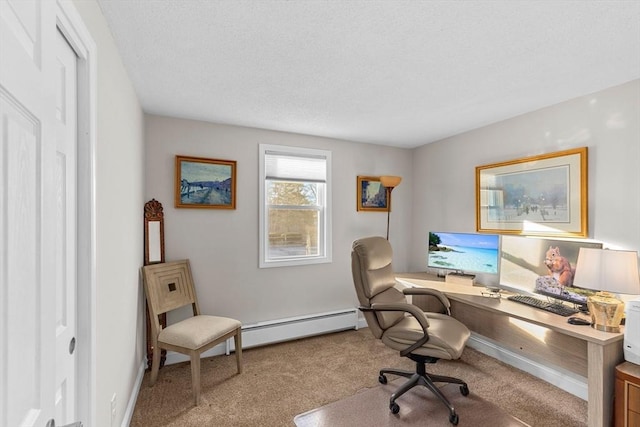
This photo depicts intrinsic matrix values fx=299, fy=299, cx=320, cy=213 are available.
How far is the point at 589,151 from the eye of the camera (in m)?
2.33

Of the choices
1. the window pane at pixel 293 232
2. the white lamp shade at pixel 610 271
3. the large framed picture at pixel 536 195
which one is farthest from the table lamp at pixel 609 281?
the window pane at pixel 293 232

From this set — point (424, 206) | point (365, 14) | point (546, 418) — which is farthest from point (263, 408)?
point (424, 206)

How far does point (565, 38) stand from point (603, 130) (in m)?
1.07

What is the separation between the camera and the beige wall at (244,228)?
2888 millimetres

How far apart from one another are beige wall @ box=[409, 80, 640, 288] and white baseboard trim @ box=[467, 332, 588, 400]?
0.66 m

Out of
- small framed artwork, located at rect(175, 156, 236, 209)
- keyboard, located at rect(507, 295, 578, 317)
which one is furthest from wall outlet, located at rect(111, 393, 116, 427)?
keyboard, located at rect(507, 295, 578, 317)

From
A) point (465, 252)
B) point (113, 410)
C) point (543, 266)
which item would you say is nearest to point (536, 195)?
point (543, 266)

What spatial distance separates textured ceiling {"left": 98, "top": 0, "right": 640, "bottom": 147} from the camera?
1.43 m

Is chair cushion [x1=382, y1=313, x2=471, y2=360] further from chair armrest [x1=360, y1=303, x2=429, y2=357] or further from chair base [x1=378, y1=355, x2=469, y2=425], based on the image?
chair base [x1=378, y1=355, x2=469, y2=425]

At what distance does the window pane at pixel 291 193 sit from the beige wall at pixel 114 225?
54.1 inches

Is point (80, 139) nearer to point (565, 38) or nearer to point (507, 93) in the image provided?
point (565, 38)

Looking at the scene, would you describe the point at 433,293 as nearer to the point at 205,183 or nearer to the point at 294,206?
the point at 294,206

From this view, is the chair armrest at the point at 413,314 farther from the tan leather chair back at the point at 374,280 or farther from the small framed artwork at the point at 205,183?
the small framed artwork at the point at 205,183

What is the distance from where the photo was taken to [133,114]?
7.32 ft
